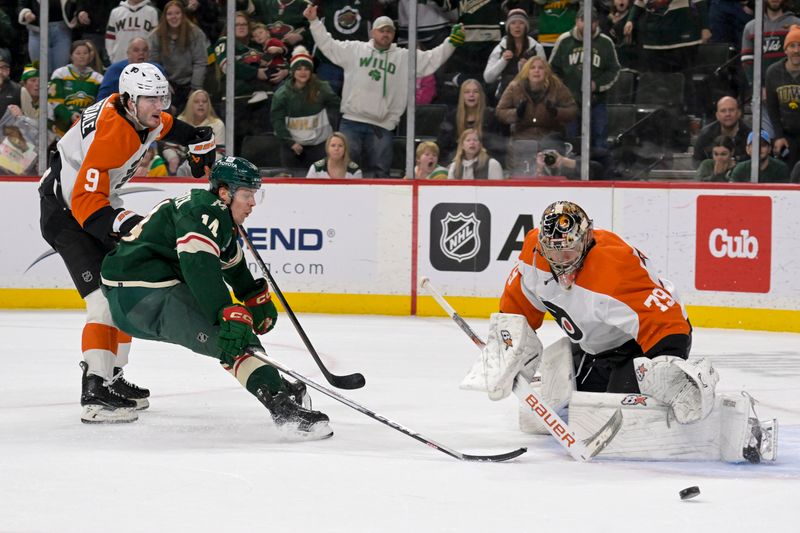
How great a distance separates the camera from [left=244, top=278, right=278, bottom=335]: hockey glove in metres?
4.28

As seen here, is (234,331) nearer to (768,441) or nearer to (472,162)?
(768,441)

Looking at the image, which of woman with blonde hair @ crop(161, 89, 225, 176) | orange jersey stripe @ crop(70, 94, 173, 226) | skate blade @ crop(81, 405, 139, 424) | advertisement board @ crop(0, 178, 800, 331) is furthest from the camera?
woman with blonde hair @ crop(161, 89, 225, 176)

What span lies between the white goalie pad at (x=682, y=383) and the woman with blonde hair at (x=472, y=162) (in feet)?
14.2

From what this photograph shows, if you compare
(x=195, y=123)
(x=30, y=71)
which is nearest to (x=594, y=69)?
(x=195, y=123)

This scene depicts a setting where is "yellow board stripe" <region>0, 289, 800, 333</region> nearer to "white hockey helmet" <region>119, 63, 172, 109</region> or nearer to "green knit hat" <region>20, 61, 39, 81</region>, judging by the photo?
"green knit hat" <region>20, 61, 39, 81</region>

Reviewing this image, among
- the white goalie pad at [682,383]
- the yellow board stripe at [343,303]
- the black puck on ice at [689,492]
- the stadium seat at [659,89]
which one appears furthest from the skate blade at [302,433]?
the stadium seat at [659,89]

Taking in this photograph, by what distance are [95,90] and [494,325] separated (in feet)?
16.9

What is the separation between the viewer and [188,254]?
3.94 meters

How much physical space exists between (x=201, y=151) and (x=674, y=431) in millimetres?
2183

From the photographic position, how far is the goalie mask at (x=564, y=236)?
12.1 feet

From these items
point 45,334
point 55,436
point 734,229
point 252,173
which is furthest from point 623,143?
point 55,436

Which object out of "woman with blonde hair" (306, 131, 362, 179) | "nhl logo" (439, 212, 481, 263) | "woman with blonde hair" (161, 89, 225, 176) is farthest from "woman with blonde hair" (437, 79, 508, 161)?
"woman with blonde hair" (161, 89, 225, 176)

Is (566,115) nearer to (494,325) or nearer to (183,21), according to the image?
(183,21)

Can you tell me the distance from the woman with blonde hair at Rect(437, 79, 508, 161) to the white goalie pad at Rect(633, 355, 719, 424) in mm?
4394
